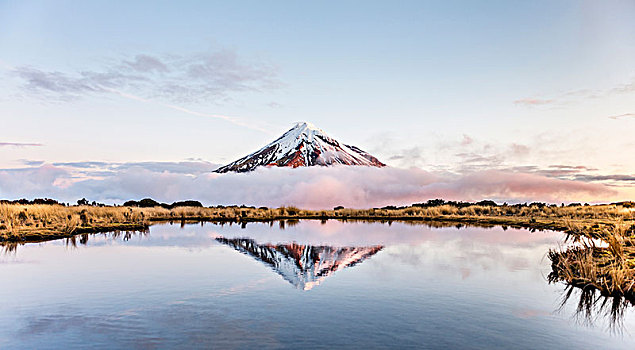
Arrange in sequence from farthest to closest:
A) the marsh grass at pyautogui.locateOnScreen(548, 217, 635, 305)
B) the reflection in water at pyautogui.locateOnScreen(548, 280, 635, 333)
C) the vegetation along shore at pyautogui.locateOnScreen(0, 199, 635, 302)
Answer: the vegetation along shore at pyautogui.locateOnScreen(0, 199, 635, 302), the marsh grass at pyautogui.locateOnScreen(548, 217, 635, 305), the reflection in water at pyautogui.locateOnScreen(548, 280, 635, 333)

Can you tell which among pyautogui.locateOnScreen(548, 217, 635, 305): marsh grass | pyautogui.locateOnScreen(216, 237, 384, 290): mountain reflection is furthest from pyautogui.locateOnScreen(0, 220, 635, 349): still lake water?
pyautogui.locateOnScreen(548, 217, 635, 305): marsh grass

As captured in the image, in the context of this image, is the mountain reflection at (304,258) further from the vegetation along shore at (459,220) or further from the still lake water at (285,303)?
the vegetation along shore at (459,220)

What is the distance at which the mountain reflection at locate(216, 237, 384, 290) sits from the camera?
15.1 meters

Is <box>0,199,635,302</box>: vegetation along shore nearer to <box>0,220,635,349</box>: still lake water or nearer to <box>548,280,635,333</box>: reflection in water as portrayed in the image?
<box>548,280,635,333</box>: reflection in water

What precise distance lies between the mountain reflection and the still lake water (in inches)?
3.6

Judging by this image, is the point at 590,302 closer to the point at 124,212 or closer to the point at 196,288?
the point at 196,288

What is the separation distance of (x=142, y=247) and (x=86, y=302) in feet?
40.2

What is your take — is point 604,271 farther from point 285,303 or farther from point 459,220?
point 459,220

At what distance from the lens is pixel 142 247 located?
885 inches

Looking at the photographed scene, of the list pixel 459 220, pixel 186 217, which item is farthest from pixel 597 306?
pixel 186 217

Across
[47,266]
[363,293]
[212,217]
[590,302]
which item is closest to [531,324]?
[590,302]

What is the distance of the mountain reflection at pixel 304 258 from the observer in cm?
1505

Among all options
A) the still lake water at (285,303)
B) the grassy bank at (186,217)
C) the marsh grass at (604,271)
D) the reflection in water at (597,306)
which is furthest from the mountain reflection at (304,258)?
the grassy bank at (186,217)

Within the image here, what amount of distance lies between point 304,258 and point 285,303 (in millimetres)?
8486
